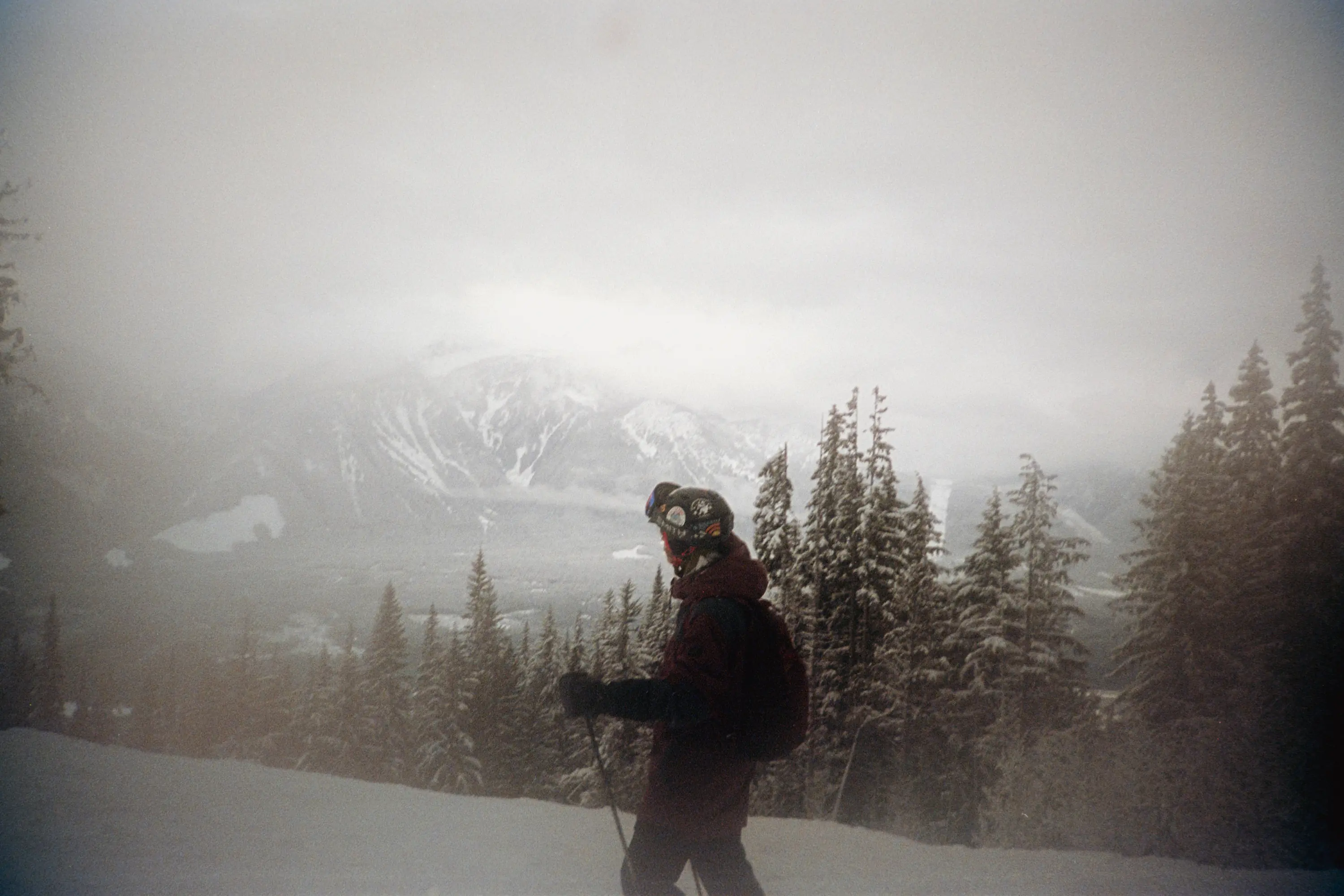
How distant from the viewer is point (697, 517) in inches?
109

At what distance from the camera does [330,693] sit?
32.8ft

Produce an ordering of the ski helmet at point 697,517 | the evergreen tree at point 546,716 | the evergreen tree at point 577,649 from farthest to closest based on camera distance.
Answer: the evergreen tree at point 546,716 < the evergreen tree at point 577,649 < the ski helmet at point 697,517

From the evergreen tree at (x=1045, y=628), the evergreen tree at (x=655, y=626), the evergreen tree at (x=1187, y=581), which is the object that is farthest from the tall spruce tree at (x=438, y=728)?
the evergreen tree at (x=1187, y=581)

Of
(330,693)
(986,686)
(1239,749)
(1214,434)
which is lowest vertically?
(330,693)

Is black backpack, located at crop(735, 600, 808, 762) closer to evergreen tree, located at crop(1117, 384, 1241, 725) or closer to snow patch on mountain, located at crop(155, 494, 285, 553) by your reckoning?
evergreen tree, located at crop(1117, 384, 1241, 725)

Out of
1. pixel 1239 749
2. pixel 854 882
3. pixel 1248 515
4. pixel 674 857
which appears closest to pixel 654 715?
pixel 674 857

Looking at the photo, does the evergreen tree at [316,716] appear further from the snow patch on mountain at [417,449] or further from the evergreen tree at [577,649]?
the evergreen tree at [577,649]

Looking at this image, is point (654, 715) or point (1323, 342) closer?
point (654, 715)

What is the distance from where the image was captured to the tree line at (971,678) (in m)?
6.46

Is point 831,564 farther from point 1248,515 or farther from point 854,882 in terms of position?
point 1248,515

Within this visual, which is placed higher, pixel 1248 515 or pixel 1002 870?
pixel 1248 515

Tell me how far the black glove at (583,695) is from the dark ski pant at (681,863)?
57 centimetres

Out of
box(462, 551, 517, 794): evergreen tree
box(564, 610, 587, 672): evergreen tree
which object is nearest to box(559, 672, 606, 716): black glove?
box(564, 610, 587, 672): evergreen tree

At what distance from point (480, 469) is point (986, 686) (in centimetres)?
883
